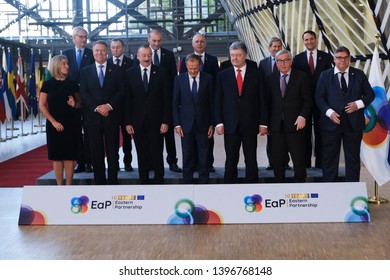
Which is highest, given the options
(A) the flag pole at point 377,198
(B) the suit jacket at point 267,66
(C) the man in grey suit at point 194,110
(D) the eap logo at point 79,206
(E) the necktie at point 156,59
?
(E) the necktie at point 156,59

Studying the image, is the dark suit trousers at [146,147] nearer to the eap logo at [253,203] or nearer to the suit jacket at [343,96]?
the eap logo at [253,203]

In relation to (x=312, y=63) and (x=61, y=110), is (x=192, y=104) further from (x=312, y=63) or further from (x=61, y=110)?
(x=312, y=63)

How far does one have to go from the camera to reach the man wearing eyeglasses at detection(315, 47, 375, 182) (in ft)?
20.9

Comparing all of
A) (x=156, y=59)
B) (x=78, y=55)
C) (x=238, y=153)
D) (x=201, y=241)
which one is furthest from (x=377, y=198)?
(x=78, y=55)

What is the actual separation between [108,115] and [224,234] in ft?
7.11

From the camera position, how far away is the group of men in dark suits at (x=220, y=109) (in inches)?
254

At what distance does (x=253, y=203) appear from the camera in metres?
5.68

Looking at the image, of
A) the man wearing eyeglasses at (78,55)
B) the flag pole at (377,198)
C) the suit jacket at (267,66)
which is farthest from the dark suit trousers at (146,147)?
the flag pole at (377,198)

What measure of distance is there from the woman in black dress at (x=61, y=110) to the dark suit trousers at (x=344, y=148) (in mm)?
2977

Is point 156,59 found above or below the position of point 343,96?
above

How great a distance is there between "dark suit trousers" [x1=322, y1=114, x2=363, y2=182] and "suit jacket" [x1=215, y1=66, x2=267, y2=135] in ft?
2.64

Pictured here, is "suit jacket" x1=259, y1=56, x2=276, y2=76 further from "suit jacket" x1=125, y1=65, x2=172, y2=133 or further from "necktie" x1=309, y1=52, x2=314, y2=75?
"suit jacket" x1=125, y1=65, x2=172, y2=133

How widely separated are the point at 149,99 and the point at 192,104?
54cm

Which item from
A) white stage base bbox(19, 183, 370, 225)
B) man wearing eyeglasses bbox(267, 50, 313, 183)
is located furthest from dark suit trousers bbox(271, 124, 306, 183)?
white stage base bbox(19, 183, 370, 225)
